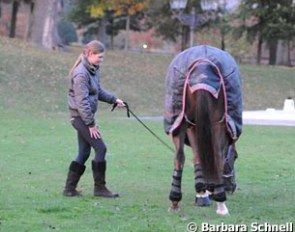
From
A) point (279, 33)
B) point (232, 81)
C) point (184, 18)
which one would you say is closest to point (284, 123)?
point (184, 18)

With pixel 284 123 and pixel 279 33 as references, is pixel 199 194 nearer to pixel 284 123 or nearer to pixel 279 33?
pixel 284 123

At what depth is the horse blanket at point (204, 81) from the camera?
304 inches

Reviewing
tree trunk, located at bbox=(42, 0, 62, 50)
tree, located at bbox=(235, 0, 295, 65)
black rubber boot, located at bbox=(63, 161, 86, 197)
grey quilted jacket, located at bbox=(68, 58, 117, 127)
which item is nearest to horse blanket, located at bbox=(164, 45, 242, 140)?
grey quilted jacket, located at bbox=(68, 58, 117, 127)

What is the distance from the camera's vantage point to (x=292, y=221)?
24.5 feet

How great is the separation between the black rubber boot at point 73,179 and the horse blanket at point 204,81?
5.36 ft

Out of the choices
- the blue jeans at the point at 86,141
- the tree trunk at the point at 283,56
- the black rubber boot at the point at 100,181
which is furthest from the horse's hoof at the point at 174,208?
the tree trunk at the point at 283,56

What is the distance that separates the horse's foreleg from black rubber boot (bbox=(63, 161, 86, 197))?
5.16 ft

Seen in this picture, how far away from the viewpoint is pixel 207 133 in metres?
7.65

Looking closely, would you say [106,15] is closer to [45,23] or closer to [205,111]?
[45,23]

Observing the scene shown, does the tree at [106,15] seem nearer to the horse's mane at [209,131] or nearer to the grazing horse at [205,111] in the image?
the grazing horse at [205,111]

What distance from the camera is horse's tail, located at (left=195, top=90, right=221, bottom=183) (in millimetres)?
7609

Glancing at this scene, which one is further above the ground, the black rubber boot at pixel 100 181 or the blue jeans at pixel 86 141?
the blue jeans at pixel 86 141

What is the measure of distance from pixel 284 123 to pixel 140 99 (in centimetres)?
771

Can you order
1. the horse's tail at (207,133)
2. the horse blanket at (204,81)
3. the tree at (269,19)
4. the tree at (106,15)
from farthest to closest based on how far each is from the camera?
1. the tree at (106,15)
2. the tree at (269,19)
3. the horse blanket at (204,81)
4. the horse's tail at (207,133)
